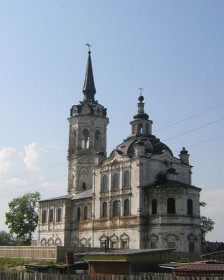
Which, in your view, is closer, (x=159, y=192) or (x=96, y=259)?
(x=96, y=259)

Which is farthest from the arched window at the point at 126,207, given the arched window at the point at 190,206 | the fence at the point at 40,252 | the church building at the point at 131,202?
the fence at the point at 40,252

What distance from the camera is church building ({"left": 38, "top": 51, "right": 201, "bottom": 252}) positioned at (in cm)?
5038

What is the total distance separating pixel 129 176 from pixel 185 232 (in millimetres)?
8629

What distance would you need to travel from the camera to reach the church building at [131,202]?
1983 inches

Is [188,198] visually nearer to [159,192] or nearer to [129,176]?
[159,192]

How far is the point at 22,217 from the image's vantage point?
71500 mm

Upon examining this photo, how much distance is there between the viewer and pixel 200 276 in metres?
20.1

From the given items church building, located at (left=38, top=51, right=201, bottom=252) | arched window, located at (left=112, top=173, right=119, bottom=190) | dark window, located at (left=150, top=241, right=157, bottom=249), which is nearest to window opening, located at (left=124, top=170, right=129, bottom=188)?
church building, located at (left=38, top=51, right=201, bottom=252)

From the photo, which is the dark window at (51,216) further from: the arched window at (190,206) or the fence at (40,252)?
the arched window at (190,206)

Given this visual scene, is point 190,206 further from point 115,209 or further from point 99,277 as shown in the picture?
point 99,277

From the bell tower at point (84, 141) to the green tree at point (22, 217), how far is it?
8650 millimetres

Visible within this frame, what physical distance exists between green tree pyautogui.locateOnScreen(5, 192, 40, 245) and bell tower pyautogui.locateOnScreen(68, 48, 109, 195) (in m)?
8.65

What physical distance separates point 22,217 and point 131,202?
995 inches

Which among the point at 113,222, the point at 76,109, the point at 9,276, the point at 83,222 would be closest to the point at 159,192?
the point at 113,222
